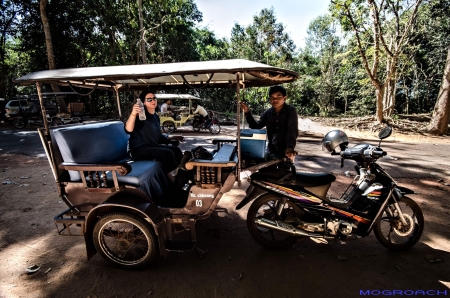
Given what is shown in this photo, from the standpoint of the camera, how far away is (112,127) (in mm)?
3906

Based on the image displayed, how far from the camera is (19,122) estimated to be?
46.1 feet

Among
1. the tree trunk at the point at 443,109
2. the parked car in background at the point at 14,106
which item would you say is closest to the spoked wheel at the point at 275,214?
the tree trunk at the point at 443,109

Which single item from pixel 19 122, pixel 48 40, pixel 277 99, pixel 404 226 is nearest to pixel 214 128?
pixel 277 99

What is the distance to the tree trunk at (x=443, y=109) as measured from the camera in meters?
10.7

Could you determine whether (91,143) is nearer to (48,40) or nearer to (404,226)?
(404,226)

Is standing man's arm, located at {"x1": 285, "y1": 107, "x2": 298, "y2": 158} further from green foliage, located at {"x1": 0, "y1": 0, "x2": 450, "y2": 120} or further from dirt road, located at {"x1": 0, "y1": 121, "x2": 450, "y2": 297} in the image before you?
green foliage, located at {"x1": 0, "y1": 0, "x2": 450, "y2": 120}

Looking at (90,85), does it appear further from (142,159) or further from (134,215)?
(134,215)

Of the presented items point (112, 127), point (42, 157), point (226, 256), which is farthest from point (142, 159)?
point (42, 157)

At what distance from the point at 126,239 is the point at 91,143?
142cm

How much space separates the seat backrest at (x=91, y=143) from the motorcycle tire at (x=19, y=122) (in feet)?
46.9

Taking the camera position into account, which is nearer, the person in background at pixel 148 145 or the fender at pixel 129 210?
the fender at pixel 129 210

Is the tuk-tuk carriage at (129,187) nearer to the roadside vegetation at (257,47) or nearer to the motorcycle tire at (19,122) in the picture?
the roadside vegetation at (257,47)

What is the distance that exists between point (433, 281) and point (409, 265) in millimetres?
243

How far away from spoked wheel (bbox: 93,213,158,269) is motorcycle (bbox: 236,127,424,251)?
124cm
